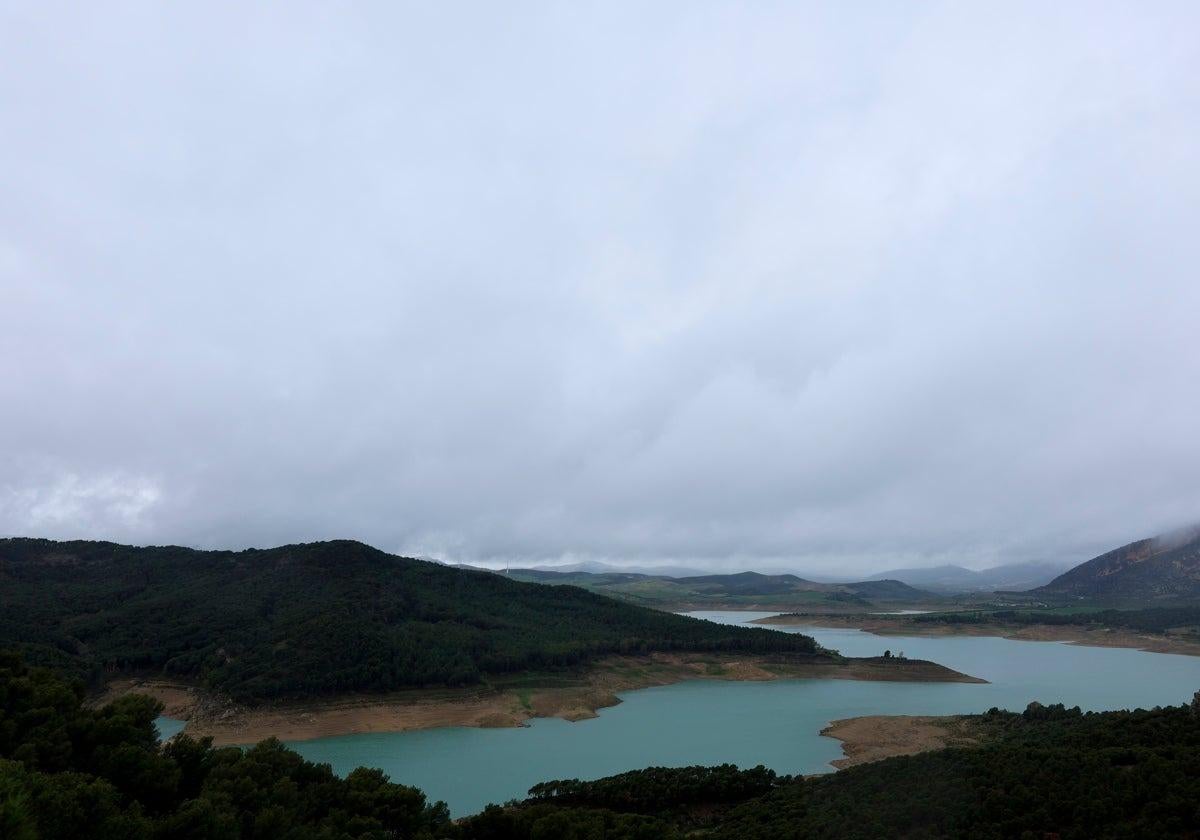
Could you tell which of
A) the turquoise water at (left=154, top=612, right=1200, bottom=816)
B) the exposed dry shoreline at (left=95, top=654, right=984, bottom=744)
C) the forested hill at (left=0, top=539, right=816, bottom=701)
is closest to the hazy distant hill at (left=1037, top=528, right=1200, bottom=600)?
the turquoise water at (left=154, top=612, right=1200, bottom=816)

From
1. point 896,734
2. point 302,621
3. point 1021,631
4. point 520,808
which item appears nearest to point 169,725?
point 302,621

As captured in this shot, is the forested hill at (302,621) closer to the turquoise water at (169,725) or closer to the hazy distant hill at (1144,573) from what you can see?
the turquoise water at (169,725)

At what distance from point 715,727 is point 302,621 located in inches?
1368

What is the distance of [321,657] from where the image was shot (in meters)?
51.4

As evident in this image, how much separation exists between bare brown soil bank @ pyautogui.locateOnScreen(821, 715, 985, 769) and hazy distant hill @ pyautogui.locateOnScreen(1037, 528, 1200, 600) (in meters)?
124

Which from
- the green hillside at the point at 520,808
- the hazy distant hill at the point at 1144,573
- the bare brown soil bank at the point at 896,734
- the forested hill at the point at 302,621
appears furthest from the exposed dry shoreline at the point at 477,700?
the hazy distant hill at the point at 1144,573

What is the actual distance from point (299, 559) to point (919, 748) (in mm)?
61785

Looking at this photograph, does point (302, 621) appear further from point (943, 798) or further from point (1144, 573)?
point (1144, 573)

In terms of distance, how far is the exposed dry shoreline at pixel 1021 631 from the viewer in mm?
87688

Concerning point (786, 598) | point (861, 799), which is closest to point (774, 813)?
point (861, 799)

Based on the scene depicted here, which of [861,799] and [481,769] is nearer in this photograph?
[861,799]

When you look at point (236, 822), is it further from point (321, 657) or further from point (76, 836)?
point (321, 657)

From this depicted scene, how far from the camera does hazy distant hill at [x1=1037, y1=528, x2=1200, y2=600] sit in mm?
137875

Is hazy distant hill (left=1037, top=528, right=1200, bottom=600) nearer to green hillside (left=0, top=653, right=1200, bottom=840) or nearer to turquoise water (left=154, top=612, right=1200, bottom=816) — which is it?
turquoise water (left=154, top=612, right=1200, bottom=816)
